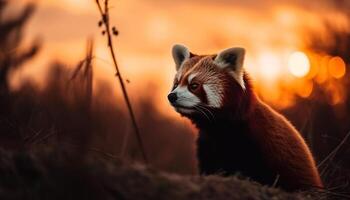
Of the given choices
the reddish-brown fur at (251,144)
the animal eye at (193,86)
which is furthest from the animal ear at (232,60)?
the animal eye at (193,86)

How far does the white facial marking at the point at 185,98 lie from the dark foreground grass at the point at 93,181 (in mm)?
2305

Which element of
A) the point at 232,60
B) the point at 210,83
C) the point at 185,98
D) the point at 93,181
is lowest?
the point at 93,181

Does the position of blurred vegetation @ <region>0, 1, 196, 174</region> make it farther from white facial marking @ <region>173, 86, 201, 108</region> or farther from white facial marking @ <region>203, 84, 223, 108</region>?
white facial marking @ <region>203, 84, 223, 108</region>

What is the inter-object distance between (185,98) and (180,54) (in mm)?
966

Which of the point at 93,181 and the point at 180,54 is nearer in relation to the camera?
the point at 93,181

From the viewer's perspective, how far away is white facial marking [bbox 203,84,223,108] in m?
7.65

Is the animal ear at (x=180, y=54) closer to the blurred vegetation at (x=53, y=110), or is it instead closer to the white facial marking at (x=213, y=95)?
the white facial marking at (x=213, y=95)

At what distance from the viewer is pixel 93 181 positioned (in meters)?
4.09

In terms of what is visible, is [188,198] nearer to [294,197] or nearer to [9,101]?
[294,197]

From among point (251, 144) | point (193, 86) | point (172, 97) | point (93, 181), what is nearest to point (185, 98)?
point (172, 97)

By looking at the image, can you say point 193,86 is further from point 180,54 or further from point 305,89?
point 305,89

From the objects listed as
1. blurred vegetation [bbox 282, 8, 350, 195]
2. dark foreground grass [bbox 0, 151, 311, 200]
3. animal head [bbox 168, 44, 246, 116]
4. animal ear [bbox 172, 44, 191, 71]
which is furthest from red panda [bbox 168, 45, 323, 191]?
blurred vegetation [bbox 282, 8, 350, 195]

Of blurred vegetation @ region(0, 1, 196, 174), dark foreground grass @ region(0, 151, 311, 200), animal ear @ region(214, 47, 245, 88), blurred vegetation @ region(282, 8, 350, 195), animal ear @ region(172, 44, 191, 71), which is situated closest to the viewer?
blurred vegetation @ region(0, 1, 196, 174)

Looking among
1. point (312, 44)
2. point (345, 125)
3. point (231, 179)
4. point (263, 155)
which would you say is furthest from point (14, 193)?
point (312, 44)
